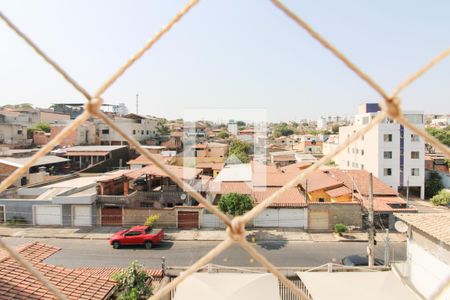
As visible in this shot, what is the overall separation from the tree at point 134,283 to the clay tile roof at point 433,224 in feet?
17.1

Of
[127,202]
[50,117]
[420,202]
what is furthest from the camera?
[50,117]

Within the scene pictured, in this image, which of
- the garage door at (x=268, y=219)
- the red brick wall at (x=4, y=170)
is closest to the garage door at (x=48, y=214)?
the red brick wall at (x=4, y=170)

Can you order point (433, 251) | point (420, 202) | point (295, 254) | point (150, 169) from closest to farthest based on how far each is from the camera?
point (433, 251) → point (295, 254) → point (150, 169) → point (420, 202)

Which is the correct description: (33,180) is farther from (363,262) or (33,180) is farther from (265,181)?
(363,262)

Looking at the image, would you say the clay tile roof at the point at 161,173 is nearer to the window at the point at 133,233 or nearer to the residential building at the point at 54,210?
the residential building at the point at 54,210

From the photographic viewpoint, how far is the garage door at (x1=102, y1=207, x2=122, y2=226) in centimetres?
1304

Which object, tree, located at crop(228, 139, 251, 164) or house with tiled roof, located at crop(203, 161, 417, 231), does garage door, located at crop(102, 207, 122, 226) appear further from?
tree, located at crop(228, 139, 251, 164)

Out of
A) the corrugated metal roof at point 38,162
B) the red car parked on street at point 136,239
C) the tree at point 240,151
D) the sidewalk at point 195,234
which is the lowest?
the sidewalk at point 195,234

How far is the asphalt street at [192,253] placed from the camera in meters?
9.70

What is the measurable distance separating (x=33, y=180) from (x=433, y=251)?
16683mm

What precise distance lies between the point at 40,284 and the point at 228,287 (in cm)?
300

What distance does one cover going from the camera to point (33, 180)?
16.5 meters

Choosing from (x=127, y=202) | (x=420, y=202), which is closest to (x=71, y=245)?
(x=127, y=202)

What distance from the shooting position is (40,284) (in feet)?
12.0
